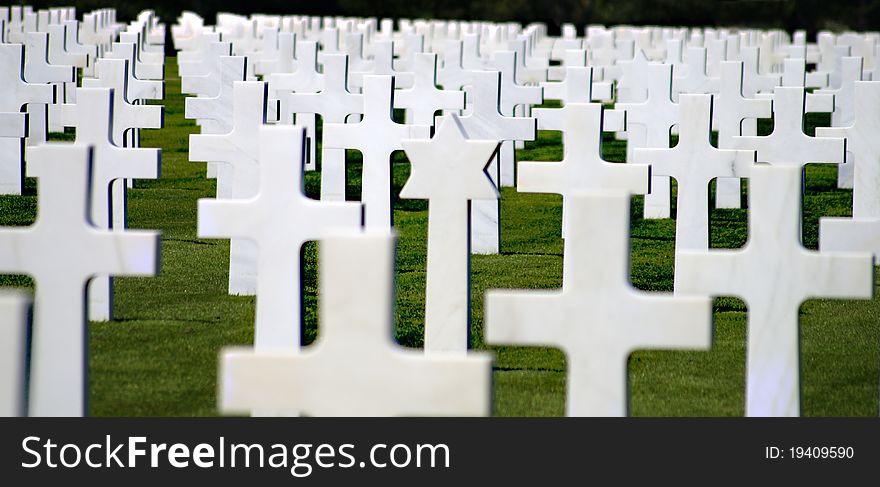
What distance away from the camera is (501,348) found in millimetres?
6262

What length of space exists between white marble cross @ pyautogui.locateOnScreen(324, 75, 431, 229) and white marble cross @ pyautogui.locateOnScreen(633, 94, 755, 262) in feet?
3.66

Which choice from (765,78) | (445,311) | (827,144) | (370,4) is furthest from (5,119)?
(370,4)

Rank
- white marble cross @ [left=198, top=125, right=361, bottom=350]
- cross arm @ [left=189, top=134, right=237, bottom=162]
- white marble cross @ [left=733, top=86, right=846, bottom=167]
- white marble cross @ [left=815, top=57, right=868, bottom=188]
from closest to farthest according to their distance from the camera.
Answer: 1. white marble cross @ [left=198, top=125, right=361, bottom=350]
2. cross arm @ [left=189, top=134, right=237, bottom=162]
3. white marble cross @ [left=733, top=86, right=846, bottom=167]
4. white marble cross @ [left=815, top=57, right=868, bottom=188]

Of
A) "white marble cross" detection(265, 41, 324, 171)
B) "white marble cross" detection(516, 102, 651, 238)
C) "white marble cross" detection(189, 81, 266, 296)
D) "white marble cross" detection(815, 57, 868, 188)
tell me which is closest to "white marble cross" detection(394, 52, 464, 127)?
"white marble cross" detection(265, 41, 324, 171)

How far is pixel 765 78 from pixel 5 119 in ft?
22.5

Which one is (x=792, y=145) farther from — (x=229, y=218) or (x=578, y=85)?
(x=229, y=218)

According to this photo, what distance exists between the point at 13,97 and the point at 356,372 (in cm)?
689

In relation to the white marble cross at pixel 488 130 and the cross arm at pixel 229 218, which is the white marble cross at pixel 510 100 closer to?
the white marble cross at pixel 488 130

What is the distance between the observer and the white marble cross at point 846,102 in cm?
1159

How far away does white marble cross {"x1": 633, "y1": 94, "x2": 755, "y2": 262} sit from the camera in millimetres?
6891

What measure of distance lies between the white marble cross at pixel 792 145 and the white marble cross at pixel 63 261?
4445 millimetres

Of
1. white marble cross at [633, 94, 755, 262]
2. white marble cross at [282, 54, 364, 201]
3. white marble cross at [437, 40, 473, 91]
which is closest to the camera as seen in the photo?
white marble cross at [633, 94, 755, 262]

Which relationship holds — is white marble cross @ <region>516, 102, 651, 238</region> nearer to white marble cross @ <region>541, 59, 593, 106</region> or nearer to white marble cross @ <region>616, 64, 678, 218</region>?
white marble cross @ <region>616, 64, 678, 218</region>

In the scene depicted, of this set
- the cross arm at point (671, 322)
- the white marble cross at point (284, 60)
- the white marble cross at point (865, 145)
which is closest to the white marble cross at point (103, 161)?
the cross arm at point (671, 322)
